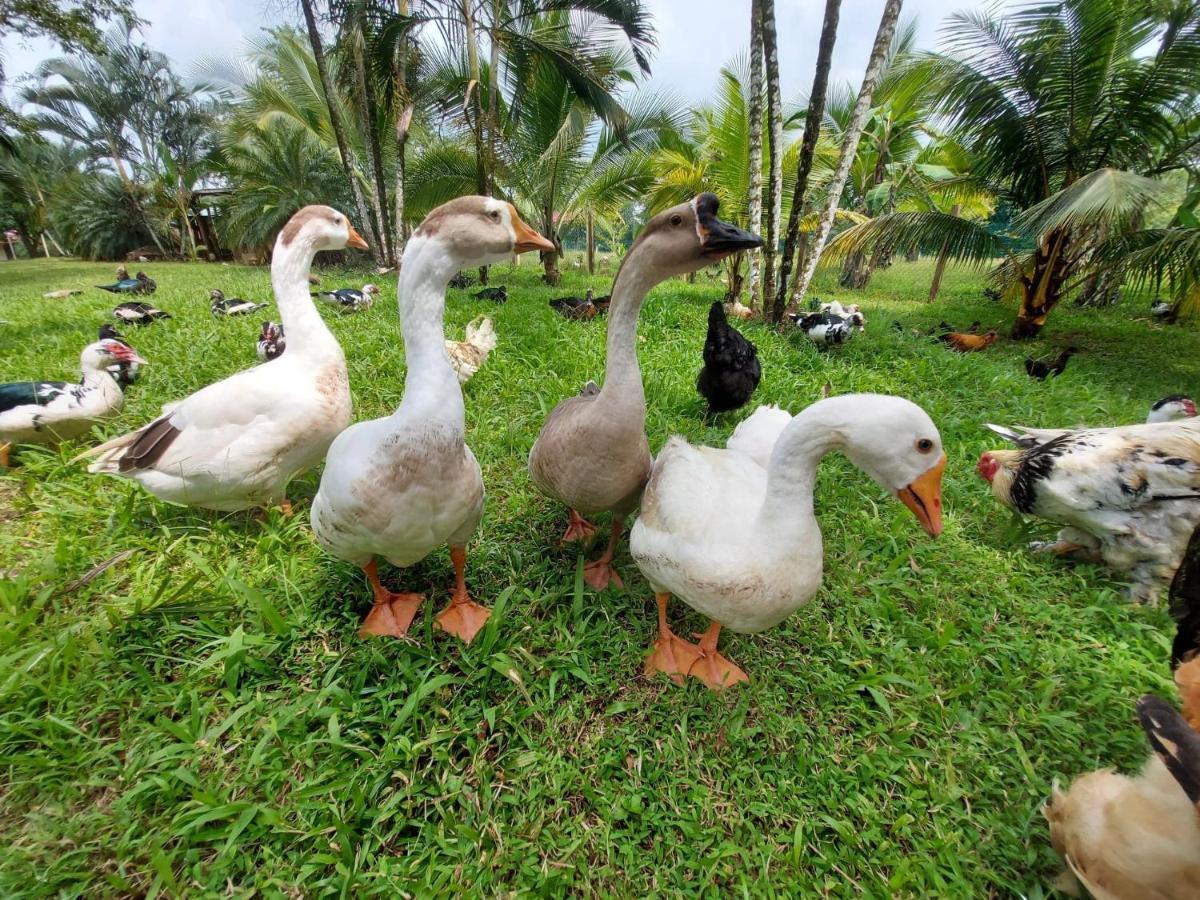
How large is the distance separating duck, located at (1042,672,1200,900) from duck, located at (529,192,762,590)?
158 cm

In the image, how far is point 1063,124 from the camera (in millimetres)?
6344

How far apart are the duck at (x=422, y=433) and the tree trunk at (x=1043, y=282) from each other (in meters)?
8.61

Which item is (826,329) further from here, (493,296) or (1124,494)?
(493,296)

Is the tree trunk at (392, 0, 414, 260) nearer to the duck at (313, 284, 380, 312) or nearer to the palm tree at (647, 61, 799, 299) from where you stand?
the duck at (313, 284, 380, 312)

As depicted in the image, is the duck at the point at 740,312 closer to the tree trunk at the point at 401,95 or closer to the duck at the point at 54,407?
the tree trunk at the point at 401,95

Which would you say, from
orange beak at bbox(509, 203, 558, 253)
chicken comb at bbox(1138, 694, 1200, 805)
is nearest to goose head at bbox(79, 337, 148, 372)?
orange beak at bbox(509, 203, 558, 253)

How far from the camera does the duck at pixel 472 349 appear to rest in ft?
13.5

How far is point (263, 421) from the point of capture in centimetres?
226

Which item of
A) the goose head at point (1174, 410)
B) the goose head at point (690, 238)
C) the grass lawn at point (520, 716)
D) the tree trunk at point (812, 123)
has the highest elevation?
the tree trunk at point (812, 123)

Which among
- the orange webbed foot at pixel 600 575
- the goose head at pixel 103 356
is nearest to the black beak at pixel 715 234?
the orange webbed foot at pixel 600 575

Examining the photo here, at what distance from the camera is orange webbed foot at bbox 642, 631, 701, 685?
1939mm

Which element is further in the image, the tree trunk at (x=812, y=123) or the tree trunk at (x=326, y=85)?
the tree trunk at (x=326, y=85)

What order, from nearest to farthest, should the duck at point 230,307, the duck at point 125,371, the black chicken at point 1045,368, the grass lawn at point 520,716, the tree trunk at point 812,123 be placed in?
the grass lawn at point 520,716 < the duck at point 125,371 < the tree trunk at point 812,123 < the black chicken at point 1045,368 < the duck at point 230,307

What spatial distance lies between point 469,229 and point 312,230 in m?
1.62
